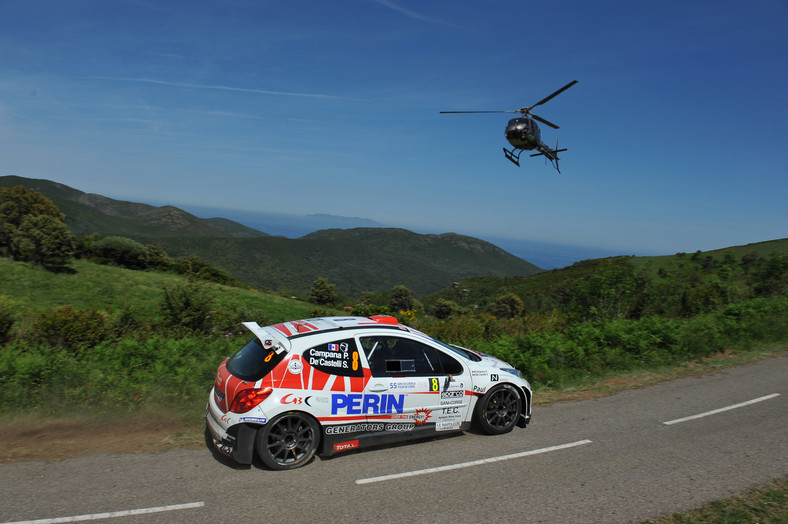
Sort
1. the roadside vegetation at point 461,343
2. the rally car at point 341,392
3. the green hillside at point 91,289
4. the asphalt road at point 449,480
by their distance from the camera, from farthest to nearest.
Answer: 1. the green hillside at point 91,289
2. the roadside vegetation at point 461,343
3. the rally car at point 341,392
4. the asphalt road at point 449,480

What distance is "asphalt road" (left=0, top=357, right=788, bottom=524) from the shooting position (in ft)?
14.8

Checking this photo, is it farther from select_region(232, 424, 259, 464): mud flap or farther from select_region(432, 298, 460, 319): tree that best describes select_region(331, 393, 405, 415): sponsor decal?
select_region(432, 298, 460, 319): tree

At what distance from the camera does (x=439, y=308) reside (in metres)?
56.3

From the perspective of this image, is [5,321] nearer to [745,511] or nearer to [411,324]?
[411,324]

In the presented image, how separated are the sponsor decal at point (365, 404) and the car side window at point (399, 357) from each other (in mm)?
300

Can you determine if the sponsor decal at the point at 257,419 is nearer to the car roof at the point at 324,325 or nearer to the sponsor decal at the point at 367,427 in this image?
the sponsor decal at the point at 367,427

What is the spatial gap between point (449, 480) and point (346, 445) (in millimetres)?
1337

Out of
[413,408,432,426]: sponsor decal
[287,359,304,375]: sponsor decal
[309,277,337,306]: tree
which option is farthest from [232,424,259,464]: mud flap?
[309,277,337,306]: tree

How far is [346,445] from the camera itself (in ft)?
18.7

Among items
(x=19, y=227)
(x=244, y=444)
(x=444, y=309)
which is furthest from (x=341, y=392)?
(x=19, y=227)

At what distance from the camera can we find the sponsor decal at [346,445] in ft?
18.5

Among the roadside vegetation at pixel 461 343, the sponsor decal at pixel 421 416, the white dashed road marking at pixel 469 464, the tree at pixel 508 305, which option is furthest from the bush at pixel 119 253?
the white dashed road marking at pixel 469 464

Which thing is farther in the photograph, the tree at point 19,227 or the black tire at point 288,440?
the tree at point 19,227

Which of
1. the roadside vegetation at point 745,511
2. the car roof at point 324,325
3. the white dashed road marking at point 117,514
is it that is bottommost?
the white dashed road marking at point 117,514
